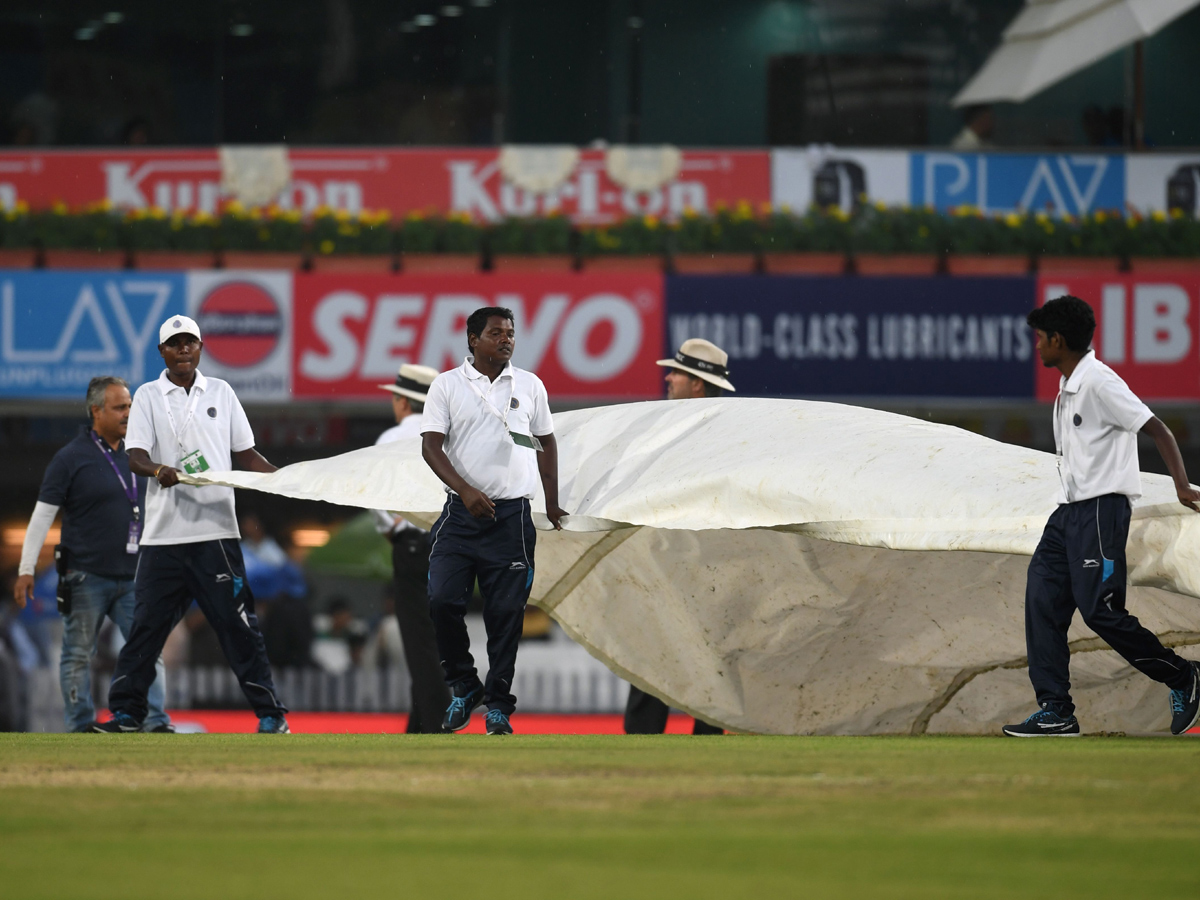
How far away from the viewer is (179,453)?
7133 millimetres

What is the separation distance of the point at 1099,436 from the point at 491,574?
2331mm

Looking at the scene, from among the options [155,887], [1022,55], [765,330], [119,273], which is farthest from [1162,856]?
[1022,55]

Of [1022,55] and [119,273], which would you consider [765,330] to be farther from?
[119,273]

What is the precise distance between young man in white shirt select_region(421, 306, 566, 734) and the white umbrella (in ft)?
32.7

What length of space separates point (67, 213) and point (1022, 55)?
867cm

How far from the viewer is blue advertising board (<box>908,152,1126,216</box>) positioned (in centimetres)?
1552

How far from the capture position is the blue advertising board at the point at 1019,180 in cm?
1552

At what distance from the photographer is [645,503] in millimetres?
6922

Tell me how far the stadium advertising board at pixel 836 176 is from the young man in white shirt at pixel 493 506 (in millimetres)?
9098

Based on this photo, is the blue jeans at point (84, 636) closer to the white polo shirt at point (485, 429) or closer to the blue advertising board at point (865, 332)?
the white polo shirt at point (485, 429)

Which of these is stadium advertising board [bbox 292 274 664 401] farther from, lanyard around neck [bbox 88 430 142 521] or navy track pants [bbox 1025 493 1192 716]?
navy track pants [bbox 1025 493 1192 716]

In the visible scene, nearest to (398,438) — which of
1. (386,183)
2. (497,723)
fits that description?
(497,723)

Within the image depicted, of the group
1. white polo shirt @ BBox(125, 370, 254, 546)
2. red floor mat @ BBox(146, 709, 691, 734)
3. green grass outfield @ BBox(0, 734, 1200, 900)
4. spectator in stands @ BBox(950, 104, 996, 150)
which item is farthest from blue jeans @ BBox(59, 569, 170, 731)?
spectator in stands @ BBox(950, 104, 996, 150)

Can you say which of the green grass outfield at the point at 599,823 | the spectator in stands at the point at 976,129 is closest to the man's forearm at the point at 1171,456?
the green grass outfield at the point at 599,823
